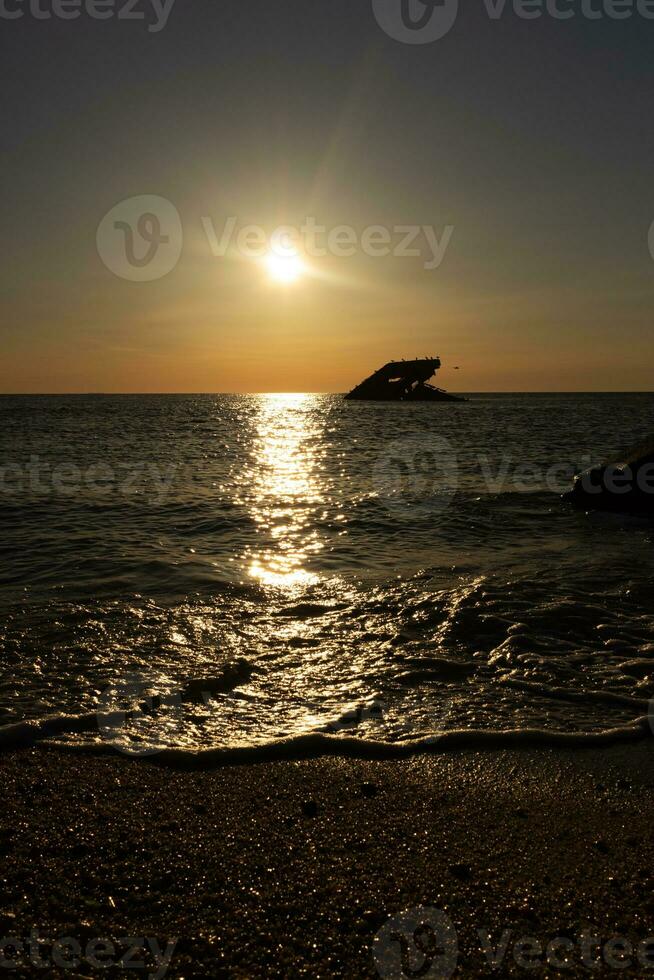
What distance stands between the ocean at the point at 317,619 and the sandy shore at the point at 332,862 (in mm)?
408

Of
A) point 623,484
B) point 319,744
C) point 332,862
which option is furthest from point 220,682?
point 623,484

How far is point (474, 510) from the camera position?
12.3 meters

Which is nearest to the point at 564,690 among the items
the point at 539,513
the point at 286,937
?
the point at 286,937

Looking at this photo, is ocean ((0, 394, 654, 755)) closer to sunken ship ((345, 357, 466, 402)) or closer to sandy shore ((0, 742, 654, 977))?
sandy shore ((0, 742, 654, 977))

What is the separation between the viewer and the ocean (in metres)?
4.02

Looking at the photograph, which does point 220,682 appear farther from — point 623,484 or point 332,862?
point 623,484

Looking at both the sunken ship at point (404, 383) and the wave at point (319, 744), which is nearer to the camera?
the wave at point (319, 744)

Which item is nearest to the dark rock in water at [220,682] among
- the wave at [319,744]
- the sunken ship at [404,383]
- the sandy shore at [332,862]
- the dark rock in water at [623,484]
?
the wave at [319,744]

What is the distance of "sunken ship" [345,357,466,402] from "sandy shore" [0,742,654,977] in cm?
8976

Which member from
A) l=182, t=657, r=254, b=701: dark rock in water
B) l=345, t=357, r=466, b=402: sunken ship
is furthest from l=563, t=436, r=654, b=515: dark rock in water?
l=345, t=357, r=466, b=402: sunken ship

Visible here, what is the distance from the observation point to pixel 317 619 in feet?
19.8

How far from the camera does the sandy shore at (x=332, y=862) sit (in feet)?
7.18

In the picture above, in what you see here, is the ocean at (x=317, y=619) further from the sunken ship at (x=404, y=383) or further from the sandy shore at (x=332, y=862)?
the sunken ship at (x=404, y=383)

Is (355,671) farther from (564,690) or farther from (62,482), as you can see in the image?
(62,482)
